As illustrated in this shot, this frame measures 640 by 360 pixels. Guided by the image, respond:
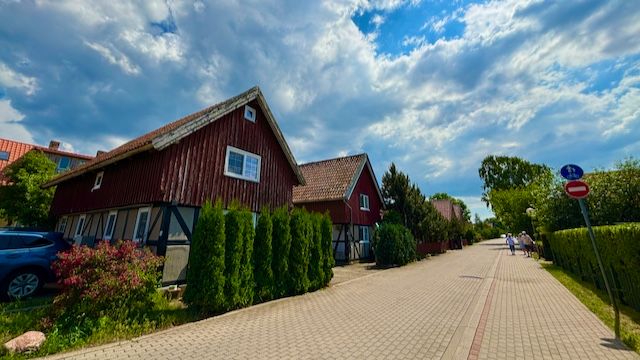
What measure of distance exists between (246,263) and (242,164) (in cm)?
577

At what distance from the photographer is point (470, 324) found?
6082 millimetres

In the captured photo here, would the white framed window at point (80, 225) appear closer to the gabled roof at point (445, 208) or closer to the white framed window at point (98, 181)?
the white framed window at point (98, 181)

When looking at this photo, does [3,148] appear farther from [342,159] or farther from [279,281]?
[279,281]

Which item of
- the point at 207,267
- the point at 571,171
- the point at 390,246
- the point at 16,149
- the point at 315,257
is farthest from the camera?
the point at 16,149

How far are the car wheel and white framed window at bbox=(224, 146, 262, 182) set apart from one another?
20.6 feet

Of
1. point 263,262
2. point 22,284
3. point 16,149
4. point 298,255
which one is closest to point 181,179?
point 263,262

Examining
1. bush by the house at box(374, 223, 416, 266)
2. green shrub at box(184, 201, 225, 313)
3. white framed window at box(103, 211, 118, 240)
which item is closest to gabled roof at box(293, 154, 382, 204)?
bush by the house at box(374, 223, 416, 266)

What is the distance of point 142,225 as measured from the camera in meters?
10.2

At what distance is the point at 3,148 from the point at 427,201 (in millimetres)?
42665

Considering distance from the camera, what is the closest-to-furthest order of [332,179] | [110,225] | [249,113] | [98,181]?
[110,225], [98,181], [249,113], [332,179]

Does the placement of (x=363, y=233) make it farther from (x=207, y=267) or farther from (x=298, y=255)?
(x=207, y=267)

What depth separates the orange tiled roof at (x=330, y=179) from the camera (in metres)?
19.7

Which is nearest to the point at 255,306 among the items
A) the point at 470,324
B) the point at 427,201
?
the point at 470,324

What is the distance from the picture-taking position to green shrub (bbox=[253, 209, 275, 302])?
26.6ft
